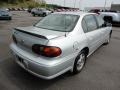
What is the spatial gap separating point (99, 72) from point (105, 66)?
49 cm

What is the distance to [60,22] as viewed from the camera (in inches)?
149

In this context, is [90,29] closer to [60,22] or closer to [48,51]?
[60,22]

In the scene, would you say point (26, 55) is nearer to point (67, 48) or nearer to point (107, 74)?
point (67, 48)

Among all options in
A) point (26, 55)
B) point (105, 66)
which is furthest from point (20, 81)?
point (105, 66)

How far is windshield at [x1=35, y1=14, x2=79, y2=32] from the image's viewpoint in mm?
3511

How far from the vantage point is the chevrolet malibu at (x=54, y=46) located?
2.72m

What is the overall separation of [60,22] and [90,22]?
3.14 feet

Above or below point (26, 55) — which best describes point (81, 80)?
below

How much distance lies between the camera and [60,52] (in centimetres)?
277

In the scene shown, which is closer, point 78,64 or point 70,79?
point 70,79

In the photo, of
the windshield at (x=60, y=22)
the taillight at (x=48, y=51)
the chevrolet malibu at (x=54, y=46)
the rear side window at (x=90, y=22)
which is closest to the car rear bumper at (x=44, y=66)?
the chevrolet malibu at (x=54, y=46)

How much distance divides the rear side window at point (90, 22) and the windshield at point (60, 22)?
1.24ft

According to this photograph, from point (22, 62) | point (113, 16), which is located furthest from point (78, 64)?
point (113, 16)

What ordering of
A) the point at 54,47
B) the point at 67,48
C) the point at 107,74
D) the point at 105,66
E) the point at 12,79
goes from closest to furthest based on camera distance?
the point at 54,47, the point at 67,48, the point at 12,79, the point at 107,74, the point at 105,66
